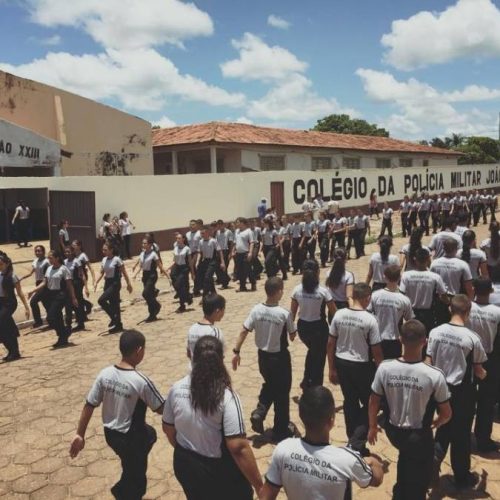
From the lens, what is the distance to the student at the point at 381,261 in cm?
714

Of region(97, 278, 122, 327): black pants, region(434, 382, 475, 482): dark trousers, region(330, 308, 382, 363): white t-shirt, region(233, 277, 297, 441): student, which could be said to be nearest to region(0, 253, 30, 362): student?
region(97, 278, 122, 327): black pants

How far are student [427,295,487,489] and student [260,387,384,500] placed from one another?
6.16 feet

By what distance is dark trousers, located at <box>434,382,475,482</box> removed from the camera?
429 cm

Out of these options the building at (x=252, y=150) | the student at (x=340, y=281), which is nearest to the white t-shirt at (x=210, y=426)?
the student at (x=340, y=281)

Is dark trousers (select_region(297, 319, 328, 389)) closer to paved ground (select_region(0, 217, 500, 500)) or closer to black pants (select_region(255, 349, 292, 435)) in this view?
paved ground (select_region(0, 217, 500, 500))

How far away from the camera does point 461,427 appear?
427 cm

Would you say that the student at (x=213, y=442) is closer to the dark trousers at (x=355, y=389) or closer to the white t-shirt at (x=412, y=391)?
the white t-shirt at (x=412, y=391)

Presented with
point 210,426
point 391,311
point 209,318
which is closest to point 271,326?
point 209,318

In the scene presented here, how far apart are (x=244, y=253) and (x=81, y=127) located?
12.3 metres

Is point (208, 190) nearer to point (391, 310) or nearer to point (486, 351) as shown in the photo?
point (391, 310)

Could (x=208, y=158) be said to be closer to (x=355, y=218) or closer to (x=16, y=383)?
(x=355, y=218)

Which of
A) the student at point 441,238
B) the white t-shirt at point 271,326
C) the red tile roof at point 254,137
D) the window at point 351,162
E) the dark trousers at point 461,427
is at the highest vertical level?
the red tile roof at point 254,137

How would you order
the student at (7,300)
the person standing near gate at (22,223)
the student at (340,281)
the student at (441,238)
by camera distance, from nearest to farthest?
the student at (340,281), the student at (7,300), the student at (441,238), the person standing near gate at (22,223)

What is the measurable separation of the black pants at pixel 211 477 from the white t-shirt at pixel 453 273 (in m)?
4.50
